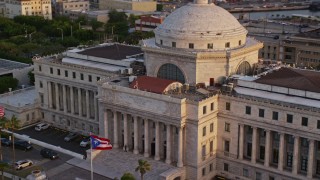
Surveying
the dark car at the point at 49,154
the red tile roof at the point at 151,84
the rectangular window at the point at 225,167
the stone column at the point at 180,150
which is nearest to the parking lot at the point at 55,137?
the dark car at the point at 49,154

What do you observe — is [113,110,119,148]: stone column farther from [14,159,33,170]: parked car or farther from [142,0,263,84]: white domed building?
[14,159,33,170]: parked car

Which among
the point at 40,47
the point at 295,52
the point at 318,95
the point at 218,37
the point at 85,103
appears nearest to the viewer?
the point at 318,95

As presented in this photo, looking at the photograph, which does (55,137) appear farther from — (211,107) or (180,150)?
(211,107)

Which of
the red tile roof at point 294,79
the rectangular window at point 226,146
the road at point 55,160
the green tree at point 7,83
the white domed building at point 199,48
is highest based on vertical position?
the white domed building at point 199,48

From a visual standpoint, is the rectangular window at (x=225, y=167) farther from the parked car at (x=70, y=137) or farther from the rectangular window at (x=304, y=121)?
the parked car at (x=70, y=137)

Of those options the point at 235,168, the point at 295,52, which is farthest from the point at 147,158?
the point at 295,52

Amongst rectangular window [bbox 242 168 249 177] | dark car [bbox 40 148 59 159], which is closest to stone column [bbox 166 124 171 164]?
rectangular window [bbox 242 168 249 177]

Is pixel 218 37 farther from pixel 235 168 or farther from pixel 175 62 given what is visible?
pixel 235 168

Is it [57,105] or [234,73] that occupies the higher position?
[234,73]
